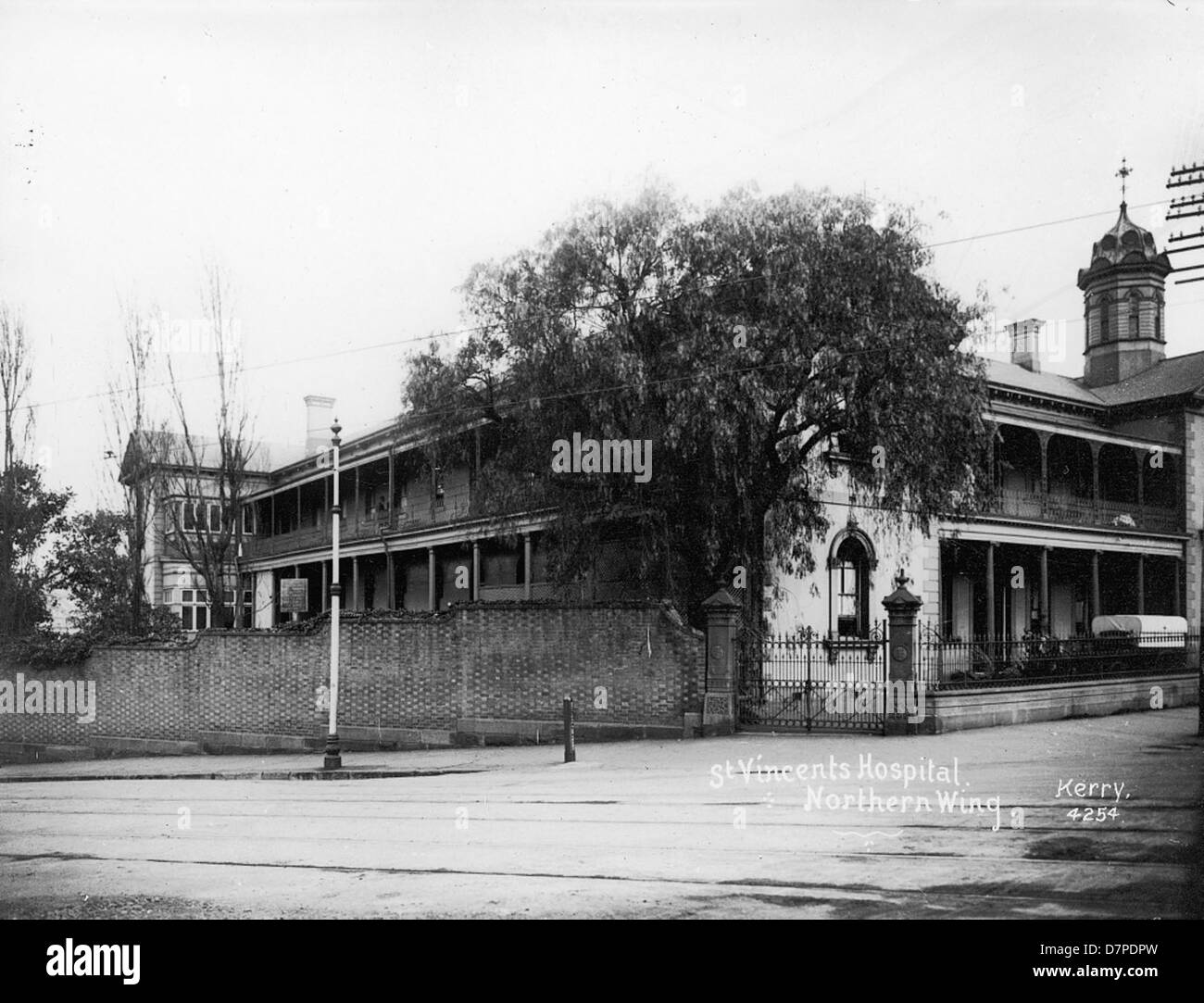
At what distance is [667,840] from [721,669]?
8.61 metres

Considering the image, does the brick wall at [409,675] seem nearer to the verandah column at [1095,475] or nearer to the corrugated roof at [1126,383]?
the corrugated roof at [1126,383]

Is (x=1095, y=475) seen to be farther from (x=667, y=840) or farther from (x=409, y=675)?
(x=667, y=840)

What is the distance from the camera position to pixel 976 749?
14203 mm

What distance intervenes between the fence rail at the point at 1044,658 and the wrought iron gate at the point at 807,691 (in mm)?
843

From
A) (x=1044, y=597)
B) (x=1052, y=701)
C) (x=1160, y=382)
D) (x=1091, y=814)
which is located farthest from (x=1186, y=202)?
(x=1160, y=382)

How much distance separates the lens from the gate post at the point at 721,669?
55.9ft

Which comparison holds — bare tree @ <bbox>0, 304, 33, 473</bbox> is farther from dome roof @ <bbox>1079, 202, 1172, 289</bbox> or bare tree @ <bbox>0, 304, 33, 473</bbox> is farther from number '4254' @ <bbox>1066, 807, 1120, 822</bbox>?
dome roof @ <bbox>1079, 202, 1172, 289</bbox>

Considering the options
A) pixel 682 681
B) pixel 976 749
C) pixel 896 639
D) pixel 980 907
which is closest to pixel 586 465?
pixel 682 681

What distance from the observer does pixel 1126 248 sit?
35219 millimetres

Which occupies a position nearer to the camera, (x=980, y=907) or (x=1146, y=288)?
(x=980, y=907)

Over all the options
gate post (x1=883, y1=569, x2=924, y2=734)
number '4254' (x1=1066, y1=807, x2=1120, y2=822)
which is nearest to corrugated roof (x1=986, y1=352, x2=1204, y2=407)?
gate post (x1=883, y1=569, x2=924, y2=734)

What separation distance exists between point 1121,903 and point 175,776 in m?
14.8

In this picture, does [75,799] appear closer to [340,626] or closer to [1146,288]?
[340,626]
